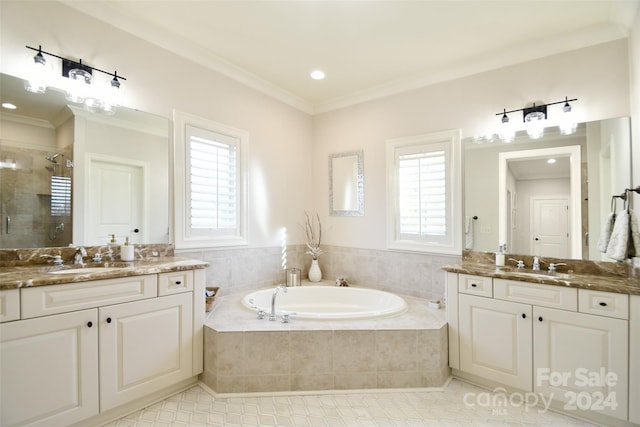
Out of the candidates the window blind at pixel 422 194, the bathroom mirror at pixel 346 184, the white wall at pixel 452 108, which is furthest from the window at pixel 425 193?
the bathroom mirror at pixel 346 184

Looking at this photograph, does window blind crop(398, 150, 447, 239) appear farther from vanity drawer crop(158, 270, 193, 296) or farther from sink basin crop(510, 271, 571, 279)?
vanity drawer crop(158, 270, 193, 296)

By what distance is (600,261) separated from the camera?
232 centimetres

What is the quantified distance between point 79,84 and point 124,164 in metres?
0.61

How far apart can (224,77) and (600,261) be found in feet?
11.9

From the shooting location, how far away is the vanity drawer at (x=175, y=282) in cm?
212

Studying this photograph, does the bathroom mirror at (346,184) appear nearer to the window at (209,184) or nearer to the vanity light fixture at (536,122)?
the window at (209,184)

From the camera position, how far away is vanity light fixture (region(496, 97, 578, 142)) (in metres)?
2.47

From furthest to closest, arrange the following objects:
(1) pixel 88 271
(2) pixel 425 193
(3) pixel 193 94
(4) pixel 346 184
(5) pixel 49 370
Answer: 1. (4) pixel 346 184
2. (2) pixel 425 193
3. (3) pixel 193 94
4. (1) pixel 88 271
5. (5) pixel 49 370

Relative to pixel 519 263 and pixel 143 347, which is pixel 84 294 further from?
pixel 519 263

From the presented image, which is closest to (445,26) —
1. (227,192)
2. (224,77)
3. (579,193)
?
(579,193)

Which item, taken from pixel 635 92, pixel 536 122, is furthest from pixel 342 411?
pixel 635 92

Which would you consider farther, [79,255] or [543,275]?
[543,275]

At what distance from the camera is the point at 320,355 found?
2.28m

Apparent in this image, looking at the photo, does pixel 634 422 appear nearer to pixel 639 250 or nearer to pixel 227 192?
pixel 639 250
